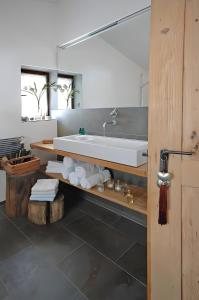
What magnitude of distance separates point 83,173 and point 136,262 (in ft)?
2.97

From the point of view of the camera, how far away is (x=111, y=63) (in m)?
2.17

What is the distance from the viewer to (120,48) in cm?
205

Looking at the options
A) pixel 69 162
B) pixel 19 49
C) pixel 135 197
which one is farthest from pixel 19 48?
pixel 135 197

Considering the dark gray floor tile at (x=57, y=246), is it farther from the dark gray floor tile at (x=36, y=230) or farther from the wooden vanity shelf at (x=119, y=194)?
the wooden vanity shelf at (x=119, y=194)

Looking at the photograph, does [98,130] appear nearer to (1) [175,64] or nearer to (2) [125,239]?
(2) [125,239]

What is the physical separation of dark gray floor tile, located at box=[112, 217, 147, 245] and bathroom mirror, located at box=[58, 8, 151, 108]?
1248 millimetres

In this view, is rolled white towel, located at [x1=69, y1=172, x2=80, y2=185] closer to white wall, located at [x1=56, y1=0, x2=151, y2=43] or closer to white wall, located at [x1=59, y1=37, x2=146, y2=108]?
white wall, located at [x1=59, y1=37, x2=146, y2=108]

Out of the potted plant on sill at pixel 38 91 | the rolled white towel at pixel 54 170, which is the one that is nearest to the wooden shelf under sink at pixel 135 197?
the rolled white towel at pixel 54 170

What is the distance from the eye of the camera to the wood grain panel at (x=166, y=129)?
880 mm

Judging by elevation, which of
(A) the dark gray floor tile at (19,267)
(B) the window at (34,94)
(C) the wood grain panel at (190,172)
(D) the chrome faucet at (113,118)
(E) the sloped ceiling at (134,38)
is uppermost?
(E) the sloped ceiling at (134,38)

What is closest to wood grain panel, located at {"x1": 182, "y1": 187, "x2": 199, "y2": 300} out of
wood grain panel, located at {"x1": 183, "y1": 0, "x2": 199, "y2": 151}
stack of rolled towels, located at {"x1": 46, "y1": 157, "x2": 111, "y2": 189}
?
wood grain panel, located at {"x1": 183, "y1": 0, "x2": 199, "y2": 151}

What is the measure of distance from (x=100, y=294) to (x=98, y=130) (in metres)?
1.59

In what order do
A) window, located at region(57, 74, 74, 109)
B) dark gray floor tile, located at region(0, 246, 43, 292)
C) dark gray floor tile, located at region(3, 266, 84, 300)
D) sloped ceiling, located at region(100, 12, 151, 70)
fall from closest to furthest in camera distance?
dark gray floor tile, located at region(3, 266, 84, 300), dark gray floor tile, located at region(0, 246, 43, 292), sloped ceiling, located at region(100, 12, 151, 70), window, located at region(57, 74, 74, 109)

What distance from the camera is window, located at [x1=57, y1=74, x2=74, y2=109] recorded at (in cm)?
272
